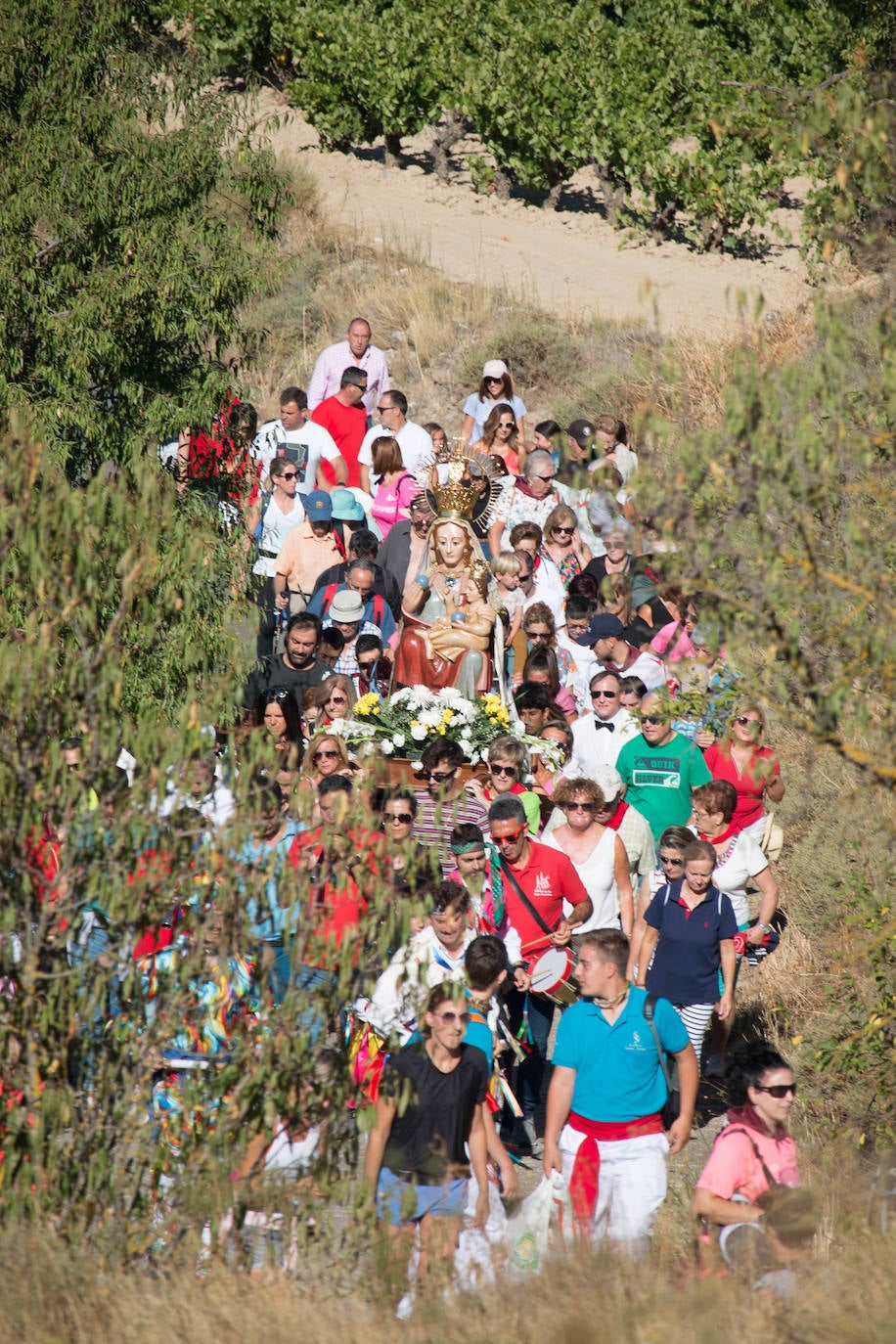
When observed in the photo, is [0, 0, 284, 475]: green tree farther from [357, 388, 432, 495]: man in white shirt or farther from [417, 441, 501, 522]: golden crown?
[357, 388, 432, 495]: man in white shirt

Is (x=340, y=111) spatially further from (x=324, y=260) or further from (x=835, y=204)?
(x=835, y=204)

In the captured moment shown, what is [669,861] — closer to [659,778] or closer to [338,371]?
[659,778]

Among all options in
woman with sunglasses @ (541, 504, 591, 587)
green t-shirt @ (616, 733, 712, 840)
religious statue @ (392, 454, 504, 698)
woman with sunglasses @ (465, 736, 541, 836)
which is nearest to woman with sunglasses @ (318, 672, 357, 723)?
religious statue @ (392, 454, 504, 698)

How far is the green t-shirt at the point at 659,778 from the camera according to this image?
1093cm

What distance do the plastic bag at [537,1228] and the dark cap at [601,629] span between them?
6546 mm

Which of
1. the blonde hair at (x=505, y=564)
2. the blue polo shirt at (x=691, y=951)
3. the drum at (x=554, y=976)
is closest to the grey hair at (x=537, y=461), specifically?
the blonde hair at (x=505, y=564)

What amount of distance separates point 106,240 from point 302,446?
173 inches

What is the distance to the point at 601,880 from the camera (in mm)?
9617

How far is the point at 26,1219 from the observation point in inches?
226

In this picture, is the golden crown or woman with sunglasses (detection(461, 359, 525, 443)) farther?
woman with sunglasses (detection(461, 359, 525, 443))

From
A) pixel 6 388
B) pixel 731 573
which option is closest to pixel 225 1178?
pixel 731 573

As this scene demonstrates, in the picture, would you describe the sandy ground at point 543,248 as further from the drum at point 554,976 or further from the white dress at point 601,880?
the drum at point 554,976

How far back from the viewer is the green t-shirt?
35.9 ft

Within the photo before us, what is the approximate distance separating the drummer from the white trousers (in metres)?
1.96
